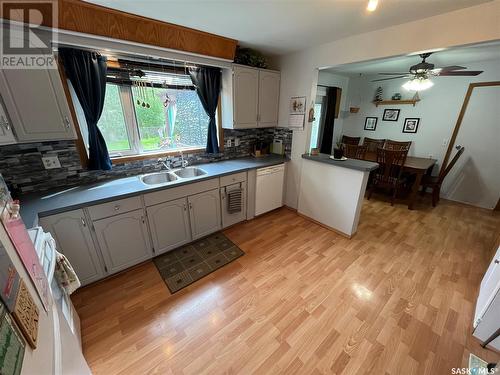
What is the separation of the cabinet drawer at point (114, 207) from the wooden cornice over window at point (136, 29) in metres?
1.38

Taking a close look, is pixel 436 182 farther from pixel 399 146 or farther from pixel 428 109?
pixel 428 109

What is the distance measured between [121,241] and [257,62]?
272cm

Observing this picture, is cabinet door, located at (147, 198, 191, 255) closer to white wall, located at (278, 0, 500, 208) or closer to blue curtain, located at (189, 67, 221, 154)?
blue curtain, located at (189, 67, 221, 154)

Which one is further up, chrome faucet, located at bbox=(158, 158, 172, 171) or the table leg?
chrome faucet, located at bbox=(158, 158, 172, 171)

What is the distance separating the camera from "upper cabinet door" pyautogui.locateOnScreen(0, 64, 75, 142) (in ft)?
4.56

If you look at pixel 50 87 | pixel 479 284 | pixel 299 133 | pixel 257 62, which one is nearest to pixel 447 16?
pixel 299 133

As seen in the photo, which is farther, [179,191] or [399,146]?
[399,146]

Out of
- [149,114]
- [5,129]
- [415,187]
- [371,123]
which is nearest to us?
[5,129]

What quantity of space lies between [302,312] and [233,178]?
1.60m

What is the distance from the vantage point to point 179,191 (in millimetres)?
2121

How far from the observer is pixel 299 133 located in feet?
9.43

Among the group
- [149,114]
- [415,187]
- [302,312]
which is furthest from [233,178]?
[415,187]

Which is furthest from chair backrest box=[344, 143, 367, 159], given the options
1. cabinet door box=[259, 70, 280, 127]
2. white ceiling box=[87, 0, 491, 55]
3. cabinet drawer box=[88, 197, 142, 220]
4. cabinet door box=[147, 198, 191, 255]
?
cabinet drawer box=[88, 197, 142, 220]

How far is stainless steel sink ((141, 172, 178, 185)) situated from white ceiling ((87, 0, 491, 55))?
1496 millimetres
